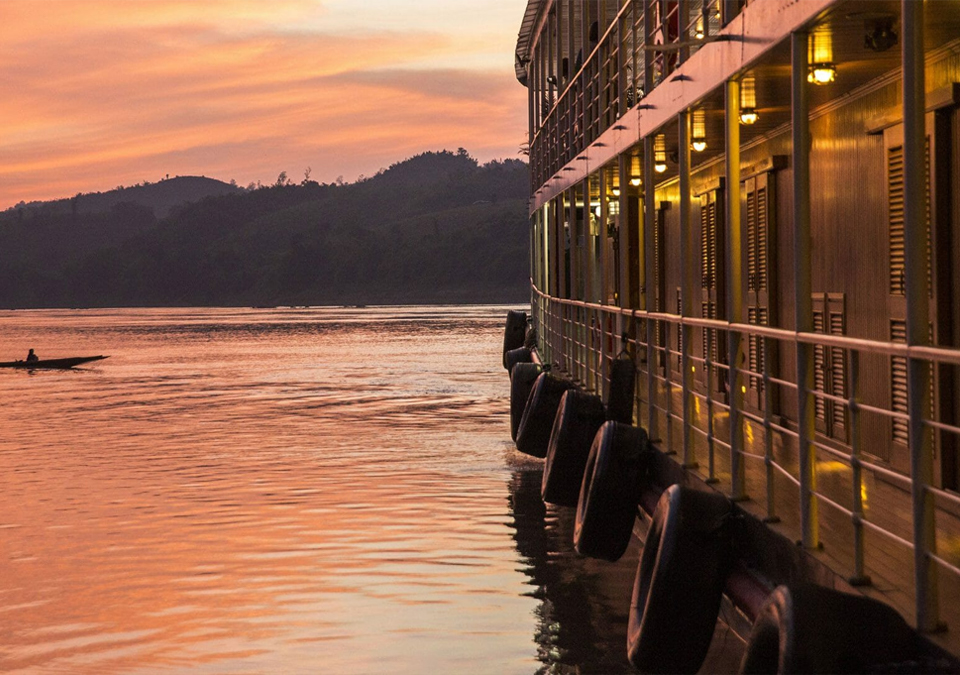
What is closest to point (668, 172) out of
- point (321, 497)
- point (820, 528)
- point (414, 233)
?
point (321, 497)

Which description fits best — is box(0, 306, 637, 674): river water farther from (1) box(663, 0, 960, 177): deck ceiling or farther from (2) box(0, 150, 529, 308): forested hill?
(2) box(0, 150, 529, 308): forested hill

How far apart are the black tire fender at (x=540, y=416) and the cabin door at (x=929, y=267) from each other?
483 cm

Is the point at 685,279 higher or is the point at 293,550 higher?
the point at 685,279

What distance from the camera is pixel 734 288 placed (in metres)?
7.54

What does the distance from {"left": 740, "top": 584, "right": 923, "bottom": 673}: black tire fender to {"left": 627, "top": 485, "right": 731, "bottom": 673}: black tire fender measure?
1.67 meters

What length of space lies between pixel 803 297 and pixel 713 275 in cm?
1038

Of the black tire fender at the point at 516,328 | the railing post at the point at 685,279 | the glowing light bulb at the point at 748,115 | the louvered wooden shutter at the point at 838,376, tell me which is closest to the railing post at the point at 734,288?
the railing post at the point at 685,279

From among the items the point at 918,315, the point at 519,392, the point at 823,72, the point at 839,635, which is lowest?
the point at 519,392

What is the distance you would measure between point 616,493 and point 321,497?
514 centimetres

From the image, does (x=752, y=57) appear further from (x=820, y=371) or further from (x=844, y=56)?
(x=820, y=371)

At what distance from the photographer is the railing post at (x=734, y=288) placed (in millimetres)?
7012

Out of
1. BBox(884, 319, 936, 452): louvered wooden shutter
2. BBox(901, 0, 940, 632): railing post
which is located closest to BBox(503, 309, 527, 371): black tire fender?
BBox(884, 319, 936, 452): louvered wooden shutter

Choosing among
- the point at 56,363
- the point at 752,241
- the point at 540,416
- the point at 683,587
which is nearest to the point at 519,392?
the point at 540,416

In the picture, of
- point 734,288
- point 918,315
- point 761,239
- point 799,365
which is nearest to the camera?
point 918,315
